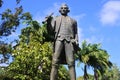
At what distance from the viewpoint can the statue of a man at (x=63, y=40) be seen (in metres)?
12.3

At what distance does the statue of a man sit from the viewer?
12.3m

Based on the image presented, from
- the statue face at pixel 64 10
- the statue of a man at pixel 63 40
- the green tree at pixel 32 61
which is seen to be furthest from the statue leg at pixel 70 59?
the green tree at pixel 32 61

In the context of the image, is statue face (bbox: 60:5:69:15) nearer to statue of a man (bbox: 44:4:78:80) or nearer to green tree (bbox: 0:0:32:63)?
statue of a man (bbox: 44:4:78:80)

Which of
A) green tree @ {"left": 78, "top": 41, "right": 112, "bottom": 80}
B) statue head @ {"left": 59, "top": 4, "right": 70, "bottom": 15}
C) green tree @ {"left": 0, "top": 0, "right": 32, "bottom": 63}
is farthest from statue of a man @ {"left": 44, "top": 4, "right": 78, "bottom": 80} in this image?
green tree @ {"left": 78, "top": 41, "right": 112, "bottom": 80}

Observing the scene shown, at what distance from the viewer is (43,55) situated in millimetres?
36781

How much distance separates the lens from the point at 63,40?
12523 mm

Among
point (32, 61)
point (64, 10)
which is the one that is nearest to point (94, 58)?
point (32, 61)

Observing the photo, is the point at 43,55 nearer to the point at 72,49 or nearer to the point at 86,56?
the point at 86,56

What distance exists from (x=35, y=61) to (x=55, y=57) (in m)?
24.4

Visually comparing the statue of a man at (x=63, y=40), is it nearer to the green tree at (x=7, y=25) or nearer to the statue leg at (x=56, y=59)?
the statue leg at (x=56, y=59)

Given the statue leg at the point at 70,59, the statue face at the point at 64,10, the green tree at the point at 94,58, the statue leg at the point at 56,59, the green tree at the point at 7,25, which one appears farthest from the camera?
the green tree at the point at 94,58

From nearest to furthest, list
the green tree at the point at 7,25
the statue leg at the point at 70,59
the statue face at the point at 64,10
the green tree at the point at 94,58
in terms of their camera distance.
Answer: the statue leg at the point at 70,59, the statue face at the point at 64,10, the green tree at the point at 7,25, the green tree at the point at 94,58

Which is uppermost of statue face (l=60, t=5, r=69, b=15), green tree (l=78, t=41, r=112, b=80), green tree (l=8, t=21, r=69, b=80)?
green tree (l=78, t=41, r=112, b=80)

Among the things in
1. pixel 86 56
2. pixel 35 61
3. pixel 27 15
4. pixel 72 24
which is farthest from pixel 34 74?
pixel 72 24
